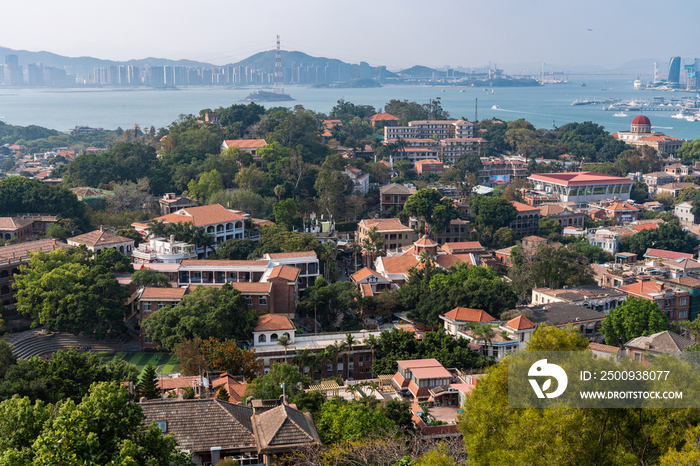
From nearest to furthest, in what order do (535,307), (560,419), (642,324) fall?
(560,419), (642,324), (535,307)

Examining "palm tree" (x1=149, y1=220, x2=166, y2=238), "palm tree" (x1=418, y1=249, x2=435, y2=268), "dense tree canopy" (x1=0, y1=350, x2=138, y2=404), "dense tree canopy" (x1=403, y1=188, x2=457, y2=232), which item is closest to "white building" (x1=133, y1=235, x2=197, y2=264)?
"palm tree" (x1=149, y1=220, x2=166, y2=238)

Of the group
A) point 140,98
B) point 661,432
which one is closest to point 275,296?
point 661,432

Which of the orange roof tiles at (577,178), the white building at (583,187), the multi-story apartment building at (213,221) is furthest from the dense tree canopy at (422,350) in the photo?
the orange roof tiles at (577,178)

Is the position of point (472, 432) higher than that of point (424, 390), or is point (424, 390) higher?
point (472, 432)

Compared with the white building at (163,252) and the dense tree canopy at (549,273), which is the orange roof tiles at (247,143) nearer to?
the white building at (163,252)

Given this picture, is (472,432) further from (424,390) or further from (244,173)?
(244,173)

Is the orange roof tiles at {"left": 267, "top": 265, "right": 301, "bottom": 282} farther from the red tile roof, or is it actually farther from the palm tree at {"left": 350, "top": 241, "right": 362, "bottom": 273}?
the red tile roof
